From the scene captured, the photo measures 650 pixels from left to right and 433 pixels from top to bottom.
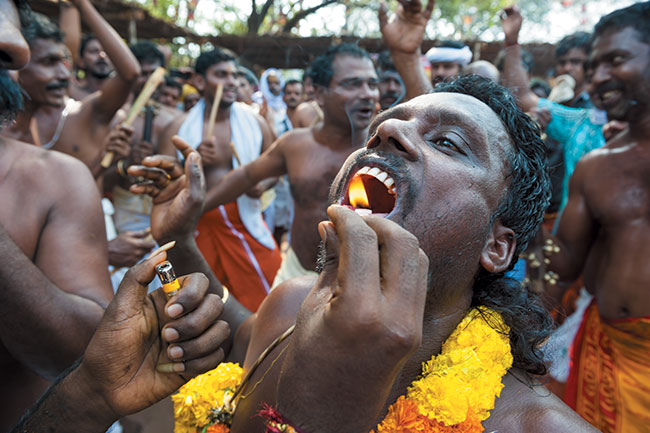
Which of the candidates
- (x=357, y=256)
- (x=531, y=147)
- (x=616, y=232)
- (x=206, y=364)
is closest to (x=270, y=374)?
(x=206, y=364)

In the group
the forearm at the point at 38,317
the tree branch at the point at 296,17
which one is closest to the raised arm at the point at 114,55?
the forearm at the point at 38,317

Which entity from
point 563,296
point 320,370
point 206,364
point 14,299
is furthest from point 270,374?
point 563,296

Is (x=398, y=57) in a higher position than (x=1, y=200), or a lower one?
higher

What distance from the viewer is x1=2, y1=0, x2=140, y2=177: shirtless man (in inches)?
164

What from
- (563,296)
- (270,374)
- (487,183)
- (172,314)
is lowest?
(563,296)

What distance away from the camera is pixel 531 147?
1921mm

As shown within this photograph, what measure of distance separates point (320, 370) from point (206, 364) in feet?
1.97

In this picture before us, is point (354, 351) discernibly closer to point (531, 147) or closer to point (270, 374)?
point (270, 374)

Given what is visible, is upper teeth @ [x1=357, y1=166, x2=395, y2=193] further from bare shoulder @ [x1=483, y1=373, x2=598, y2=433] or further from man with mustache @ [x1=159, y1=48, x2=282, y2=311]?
man with mustache @ [x1=159, y1=48, x2=282, y2=311]

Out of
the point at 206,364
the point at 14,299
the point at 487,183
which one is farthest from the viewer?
the point at 14,299

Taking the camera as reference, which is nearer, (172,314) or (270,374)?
(172,314)

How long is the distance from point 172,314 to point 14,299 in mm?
878

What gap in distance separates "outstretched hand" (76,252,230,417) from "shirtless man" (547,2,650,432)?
2.68 meters

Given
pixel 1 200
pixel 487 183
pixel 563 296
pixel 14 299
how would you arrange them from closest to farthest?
pixel 487 183
pixel 14 299
pixel 1 200
pixel 563 296
